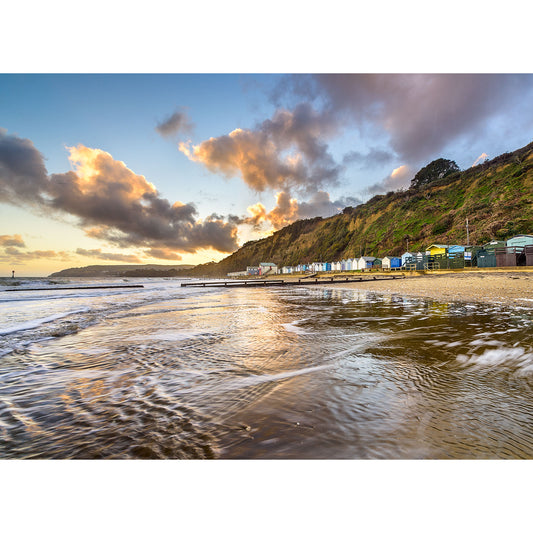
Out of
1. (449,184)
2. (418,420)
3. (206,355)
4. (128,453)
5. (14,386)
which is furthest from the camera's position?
(449,184)

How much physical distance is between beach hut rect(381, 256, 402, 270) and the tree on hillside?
44376 mm

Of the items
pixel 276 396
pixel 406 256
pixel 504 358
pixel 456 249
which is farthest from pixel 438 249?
pixel 276 396

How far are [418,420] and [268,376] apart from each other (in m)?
2.09

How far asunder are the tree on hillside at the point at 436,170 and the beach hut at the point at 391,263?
44376 millimetres

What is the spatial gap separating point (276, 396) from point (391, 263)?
2399 inches

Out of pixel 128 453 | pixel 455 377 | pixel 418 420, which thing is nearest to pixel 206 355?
pixel 128 453

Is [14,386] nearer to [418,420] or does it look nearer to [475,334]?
[418,420]

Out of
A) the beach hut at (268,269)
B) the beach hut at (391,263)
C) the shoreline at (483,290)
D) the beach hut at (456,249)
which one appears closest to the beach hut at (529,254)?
the shoreline at (483,290)

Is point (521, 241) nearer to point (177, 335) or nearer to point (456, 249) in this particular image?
point (456, 249)

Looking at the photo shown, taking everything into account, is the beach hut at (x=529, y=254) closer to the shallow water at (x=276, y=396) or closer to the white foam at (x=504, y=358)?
the shallow water at (x=276, y=396)

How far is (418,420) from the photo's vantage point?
2.51m

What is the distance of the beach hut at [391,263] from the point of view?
2164 inches

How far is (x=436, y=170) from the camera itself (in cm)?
8612

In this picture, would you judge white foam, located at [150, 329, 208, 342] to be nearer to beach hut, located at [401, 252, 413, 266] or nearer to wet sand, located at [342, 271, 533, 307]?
wet sand, located at [342, 271, 533, 307]
